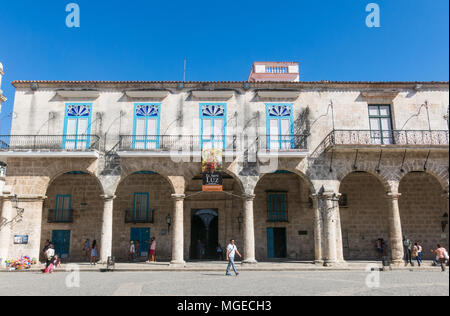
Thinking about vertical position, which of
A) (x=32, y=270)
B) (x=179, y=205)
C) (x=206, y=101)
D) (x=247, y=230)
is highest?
(x=206, y=101)

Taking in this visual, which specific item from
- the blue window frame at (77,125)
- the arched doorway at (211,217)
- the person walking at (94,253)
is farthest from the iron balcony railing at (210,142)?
the person walking at (94,253)

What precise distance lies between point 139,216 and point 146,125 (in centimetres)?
529

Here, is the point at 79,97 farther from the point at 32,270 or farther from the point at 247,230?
the point at 247,230

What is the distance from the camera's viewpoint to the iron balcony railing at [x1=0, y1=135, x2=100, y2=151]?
1608 cm

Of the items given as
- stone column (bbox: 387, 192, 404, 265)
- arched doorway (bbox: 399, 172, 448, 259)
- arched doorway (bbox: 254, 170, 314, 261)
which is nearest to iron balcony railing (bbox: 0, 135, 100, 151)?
arched doorway (bbox: 254, 170, 314, 261)

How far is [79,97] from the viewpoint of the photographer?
1677cm

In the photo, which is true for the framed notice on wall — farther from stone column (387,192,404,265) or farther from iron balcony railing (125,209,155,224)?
stone column (387,192,404,265)

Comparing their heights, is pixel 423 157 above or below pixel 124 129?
below

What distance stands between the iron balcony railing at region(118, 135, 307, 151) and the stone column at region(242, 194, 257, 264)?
2.43 m

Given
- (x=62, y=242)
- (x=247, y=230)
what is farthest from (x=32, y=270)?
(x=247, y=230)

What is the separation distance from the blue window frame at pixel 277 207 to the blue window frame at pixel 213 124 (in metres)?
4.90

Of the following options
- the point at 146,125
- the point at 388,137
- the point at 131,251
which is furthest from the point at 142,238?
the point at 388,137

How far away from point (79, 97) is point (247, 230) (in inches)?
397
